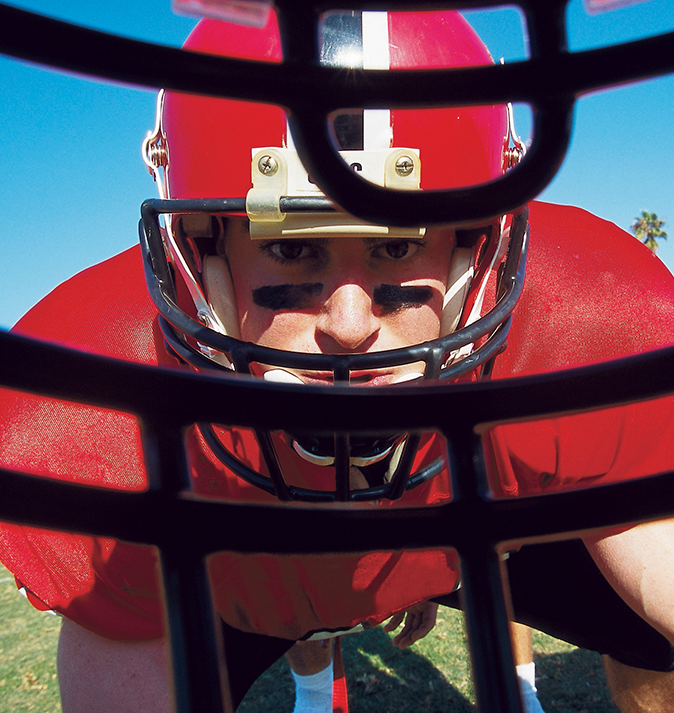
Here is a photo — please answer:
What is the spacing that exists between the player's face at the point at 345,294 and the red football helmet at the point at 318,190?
0.06 m

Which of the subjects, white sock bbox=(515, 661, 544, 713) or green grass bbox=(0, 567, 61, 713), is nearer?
white sock bbox=(515, 661, 544, 713)

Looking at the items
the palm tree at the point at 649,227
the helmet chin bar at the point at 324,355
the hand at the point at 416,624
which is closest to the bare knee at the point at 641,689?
the hand at the point at 416,624

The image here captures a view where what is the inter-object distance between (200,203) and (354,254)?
266 millimetres

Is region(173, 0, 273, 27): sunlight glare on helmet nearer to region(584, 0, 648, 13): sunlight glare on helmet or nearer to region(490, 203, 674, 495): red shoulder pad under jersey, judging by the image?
region(584, 0, 648, 13): sunlight glare on helmet

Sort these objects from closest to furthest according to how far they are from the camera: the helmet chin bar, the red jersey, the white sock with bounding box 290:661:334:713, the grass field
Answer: the helmet chin bar, the red jersey, the white sock with bounding box 290:661:334:713, the grass field

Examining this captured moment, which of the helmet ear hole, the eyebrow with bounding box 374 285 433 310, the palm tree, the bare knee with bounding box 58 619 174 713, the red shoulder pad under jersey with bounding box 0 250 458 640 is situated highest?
the palm tree

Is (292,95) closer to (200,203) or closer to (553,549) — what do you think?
(200,203)

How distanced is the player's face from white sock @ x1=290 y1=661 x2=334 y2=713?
1.29 m

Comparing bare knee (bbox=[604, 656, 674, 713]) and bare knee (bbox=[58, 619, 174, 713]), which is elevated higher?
bare knee (bbox=[58, 619, 174, 713])

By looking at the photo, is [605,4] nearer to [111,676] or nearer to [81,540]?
[81,540]

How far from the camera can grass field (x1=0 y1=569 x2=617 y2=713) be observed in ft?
6.68

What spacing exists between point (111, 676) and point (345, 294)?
0.92m

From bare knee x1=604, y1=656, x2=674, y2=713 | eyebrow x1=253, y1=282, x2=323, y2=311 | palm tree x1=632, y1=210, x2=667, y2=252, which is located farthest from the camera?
palm tree x1=632, y1=210, x2=667, y2=252

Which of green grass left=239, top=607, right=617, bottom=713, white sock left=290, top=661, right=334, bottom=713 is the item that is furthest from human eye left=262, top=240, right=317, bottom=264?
green grass left=239, top=607, right=617, bottom=713
